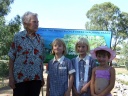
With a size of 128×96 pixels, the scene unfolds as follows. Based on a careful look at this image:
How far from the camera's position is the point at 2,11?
15539mm

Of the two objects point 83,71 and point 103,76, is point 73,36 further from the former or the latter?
point 103,76

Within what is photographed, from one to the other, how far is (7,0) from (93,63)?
12.2m

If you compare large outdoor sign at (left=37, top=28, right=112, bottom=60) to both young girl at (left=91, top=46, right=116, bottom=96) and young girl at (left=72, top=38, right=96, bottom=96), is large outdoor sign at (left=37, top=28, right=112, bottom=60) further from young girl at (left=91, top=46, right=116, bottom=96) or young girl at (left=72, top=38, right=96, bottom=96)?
young girl at (left=91, top=46, right=116, bottom=96)

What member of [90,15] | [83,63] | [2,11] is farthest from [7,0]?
[90,15]

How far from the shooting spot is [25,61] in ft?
12.1

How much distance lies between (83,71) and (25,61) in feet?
2.81

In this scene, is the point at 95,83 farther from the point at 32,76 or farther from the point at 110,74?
the point at 32,76

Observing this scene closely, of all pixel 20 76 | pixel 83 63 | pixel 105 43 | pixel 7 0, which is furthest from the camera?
pixel 7 0

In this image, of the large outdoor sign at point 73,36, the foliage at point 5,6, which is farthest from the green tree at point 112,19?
the large outdoor sign at point 73,36

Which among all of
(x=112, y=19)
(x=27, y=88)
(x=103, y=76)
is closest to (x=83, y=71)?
(x=103, y=76)

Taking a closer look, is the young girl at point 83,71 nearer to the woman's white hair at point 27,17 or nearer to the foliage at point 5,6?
the woman's white hair at point 27,17

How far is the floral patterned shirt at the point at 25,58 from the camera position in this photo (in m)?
3.69

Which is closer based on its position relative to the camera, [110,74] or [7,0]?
[110,74]

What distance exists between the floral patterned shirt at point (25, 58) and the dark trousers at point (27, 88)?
0.06 m
